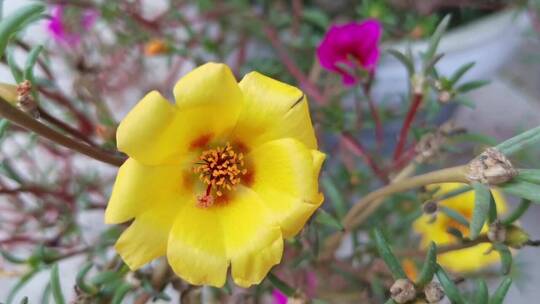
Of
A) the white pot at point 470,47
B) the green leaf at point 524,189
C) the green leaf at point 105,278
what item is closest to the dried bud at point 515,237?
the green leaf at point 524,189

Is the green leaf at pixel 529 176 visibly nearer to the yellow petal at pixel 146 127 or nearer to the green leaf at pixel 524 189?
the green leaf at pixel 524 189

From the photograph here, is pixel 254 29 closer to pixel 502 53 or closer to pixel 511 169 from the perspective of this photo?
pixel 502 53

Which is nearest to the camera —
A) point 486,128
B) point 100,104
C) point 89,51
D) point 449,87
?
point 449,87

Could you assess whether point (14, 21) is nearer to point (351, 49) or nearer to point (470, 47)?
point (351, 49)

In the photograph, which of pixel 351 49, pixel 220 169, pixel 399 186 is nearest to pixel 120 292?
pixel 220 169

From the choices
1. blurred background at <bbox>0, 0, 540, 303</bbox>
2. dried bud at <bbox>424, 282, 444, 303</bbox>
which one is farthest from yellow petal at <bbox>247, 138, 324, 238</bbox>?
blurred background at <bbox>0, 0, 540, 303</bbox>

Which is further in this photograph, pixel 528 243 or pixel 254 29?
pixel 254 29

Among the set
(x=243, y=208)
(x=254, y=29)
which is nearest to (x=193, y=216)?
(x=243, y=208)

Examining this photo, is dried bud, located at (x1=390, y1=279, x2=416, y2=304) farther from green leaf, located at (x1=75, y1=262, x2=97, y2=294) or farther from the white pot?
the white pot
